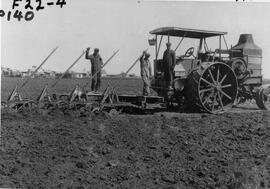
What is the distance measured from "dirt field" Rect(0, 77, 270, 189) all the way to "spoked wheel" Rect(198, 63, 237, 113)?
4.67 ft

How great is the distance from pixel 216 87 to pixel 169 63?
52.1 inches

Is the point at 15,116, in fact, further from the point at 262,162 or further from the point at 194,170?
the point at 262,162

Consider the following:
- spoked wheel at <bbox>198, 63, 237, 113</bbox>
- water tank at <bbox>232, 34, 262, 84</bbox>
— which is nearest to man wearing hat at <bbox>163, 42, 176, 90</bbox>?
spoked wheel at <bbox>198, 63, 237, 113</bbox>

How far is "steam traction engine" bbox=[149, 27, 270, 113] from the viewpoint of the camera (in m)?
9.78

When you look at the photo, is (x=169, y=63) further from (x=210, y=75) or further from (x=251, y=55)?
(x=251, y=55)

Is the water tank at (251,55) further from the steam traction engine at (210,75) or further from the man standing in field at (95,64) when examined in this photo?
the man standing in field at (95,64)

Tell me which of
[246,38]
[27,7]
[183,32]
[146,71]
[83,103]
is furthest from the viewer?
[246,38]

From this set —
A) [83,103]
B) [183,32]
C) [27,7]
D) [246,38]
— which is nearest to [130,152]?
[83,103]

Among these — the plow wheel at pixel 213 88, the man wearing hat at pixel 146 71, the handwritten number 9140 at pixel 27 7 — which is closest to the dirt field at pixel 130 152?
the plow wheel at pixel 213 88

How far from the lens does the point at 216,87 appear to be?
32.9 feet

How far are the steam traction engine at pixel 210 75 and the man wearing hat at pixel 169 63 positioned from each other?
0.13 m

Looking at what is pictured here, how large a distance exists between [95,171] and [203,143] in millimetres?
2081

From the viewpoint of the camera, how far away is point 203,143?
23.2 ft

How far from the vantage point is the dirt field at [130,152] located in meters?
5.76
